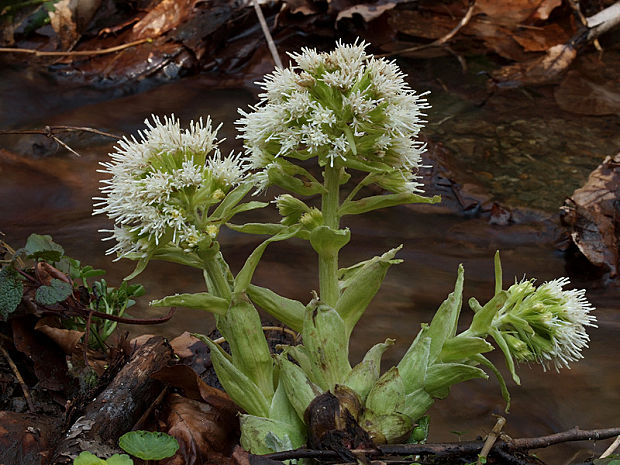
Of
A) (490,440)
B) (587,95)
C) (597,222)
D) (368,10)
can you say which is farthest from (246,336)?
(368,10)

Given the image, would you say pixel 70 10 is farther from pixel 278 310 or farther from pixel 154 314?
pixel 278 310

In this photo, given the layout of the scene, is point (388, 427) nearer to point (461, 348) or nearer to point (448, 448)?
point (448, 448)

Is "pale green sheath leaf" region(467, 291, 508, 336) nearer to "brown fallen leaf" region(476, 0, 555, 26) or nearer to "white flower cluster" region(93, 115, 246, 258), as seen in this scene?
"white flower cluster" region(93, 115, 246, 258)

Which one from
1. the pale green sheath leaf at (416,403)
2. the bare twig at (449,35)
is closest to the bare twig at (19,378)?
the pale green sheath leaf at (416,403)

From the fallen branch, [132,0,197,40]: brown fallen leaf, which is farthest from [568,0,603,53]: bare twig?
the fallen branch

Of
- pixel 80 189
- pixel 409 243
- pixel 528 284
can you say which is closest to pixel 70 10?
pixel 80 189

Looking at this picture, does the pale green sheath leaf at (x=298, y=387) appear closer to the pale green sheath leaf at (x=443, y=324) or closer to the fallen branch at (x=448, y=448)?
the fallen branch at (x=448, y=448)
